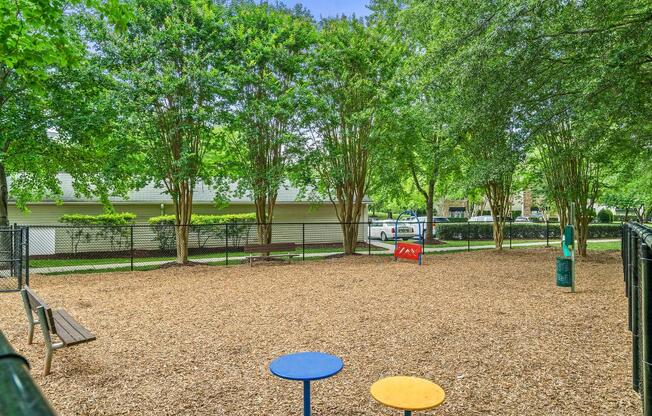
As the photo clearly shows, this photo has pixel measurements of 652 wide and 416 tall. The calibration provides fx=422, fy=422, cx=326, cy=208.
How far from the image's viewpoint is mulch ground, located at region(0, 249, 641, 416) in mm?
4129

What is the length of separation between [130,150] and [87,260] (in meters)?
6.06

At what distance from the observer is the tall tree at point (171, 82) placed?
42.4 feet

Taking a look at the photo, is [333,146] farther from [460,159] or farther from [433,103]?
[460,159]

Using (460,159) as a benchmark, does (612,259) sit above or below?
below

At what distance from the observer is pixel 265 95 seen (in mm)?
15211

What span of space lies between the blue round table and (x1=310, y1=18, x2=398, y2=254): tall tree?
462 inches

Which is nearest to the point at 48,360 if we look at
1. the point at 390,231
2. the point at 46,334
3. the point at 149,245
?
the point at 46,334

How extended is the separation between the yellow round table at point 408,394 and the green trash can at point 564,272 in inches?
281

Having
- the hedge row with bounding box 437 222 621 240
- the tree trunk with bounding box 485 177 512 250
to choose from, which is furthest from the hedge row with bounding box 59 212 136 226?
the hedge row with bounding box 437 222 621 240

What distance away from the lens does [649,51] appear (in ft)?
27.1

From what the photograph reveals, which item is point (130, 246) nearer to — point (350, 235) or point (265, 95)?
point (265, 95)

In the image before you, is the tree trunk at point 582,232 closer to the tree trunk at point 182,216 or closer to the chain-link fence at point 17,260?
the tree trunk at point 182,216

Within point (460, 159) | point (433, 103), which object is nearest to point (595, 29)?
point (433, 103)

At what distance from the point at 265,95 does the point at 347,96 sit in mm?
3007
